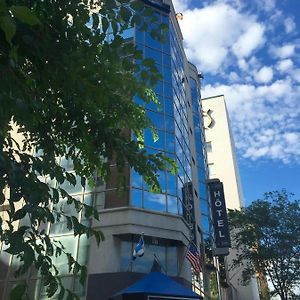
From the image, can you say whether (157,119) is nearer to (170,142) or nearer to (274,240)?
(170,142)

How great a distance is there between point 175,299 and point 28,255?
12333mm

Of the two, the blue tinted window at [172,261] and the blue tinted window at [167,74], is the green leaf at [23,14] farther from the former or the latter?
the blue tinted window at [167,74]

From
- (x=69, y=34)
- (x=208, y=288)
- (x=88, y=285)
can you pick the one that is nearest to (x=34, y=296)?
(x=88, y=285)

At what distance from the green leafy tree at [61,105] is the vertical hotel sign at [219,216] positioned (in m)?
23.2

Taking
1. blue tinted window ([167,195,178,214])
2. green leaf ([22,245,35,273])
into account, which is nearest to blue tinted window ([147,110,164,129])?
blue tinted window ([167,195,178,214])

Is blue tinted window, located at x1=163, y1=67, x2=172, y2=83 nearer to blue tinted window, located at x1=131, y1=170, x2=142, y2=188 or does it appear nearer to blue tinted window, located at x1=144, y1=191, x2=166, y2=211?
blue tinted window, located at x1=131, y1=170, x2=142, y2=188

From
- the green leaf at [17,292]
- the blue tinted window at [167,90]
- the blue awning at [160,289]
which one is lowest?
the green leaf at [17,292]

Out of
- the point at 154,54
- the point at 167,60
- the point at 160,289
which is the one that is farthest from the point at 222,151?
the point at 160,289

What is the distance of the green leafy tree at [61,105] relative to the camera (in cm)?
368

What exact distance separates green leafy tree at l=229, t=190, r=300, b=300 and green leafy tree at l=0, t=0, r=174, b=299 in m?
25.6

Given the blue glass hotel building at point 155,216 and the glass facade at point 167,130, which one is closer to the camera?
the blue glass hotel building at point 155,216

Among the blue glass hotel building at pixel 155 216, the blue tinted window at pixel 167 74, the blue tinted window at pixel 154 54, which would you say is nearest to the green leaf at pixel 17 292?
the blue glass hotel building at pixel 155 216

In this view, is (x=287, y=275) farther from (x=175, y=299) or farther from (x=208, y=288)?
(x=175, y=299)

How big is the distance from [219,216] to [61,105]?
24637mm
